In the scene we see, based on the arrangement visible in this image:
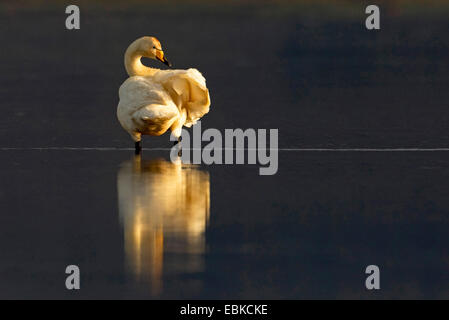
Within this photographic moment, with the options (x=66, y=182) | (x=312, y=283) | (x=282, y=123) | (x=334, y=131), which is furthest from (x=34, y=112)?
(x=312, y=283)

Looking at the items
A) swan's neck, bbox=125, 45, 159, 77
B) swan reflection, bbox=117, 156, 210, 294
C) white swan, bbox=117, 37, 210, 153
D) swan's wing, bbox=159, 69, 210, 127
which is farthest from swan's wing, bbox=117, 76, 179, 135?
swan reflection, bbox=117, 156, 210, 294

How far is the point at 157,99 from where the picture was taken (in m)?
16.0

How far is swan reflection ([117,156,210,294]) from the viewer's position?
26.7ft

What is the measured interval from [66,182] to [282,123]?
10106 millimetres

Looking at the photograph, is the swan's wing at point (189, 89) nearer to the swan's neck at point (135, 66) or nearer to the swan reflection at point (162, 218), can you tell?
the swan's neck at point (135, 66)

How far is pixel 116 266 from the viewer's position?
8.05 m

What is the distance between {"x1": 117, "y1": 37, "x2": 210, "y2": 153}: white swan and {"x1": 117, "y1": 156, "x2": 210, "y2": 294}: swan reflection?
5.20 feet

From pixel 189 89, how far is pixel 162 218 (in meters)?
7.13

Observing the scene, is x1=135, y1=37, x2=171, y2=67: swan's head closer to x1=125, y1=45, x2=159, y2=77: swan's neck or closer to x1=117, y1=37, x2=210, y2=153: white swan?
x1=117, y1=37, x2=210, y2=153: white swan

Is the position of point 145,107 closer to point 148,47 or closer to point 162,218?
point 148,47

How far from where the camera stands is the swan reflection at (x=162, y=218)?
813 centimetres

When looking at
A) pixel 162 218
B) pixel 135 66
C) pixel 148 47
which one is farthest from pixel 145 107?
pixel 162 218

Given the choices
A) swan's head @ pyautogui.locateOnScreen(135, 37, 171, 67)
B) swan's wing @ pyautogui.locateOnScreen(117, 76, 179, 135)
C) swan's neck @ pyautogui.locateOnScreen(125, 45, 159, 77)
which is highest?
swan's head @ pyautogui.locateOnScreen(135, 37, 171, 67)

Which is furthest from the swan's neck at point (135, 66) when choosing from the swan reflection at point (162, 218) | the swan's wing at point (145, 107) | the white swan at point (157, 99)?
the swan reflection at point (162, 218)
